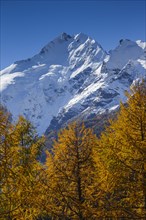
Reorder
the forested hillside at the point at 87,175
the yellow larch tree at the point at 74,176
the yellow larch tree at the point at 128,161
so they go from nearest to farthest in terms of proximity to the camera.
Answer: the forested hillside at the point at 87,175, the yellow larch tree at the point at 128,161, the yellow larch tree at the point at 74,176

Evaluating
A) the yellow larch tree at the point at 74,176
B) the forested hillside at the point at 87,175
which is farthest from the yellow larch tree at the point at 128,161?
the yellow larch tree at the point at 74,176

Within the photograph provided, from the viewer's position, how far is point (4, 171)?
1269 centimetres

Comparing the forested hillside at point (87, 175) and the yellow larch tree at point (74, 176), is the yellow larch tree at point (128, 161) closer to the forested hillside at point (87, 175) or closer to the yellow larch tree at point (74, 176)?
the forested hillside at point (87, 175)

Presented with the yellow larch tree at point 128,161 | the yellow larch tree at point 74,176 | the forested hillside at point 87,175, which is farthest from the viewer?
the yellow larch tree at point 74,176

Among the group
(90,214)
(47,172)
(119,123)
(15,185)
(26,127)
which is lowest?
(90,214)

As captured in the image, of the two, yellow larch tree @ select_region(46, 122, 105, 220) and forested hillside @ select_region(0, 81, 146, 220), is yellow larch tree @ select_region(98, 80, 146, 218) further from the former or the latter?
yellow larch tree @ select_region(46, 122, 105, 220)

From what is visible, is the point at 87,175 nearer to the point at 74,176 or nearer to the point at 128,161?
the point at 74,176

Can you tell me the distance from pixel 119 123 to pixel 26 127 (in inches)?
491

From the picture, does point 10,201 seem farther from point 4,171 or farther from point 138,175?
point 138,175

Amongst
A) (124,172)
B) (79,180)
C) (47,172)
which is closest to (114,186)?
(124,172)

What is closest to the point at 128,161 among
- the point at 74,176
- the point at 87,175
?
the point at 87,175

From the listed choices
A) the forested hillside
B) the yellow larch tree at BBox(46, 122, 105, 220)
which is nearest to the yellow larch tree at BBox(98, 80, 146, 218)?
the forested hillside

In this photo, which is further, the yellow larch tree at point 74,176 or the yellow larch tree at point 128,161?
the yellow larch tree at point 74,176

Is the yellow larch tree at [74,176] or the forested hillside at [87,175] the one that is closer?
the forested hillside at [87,175]
